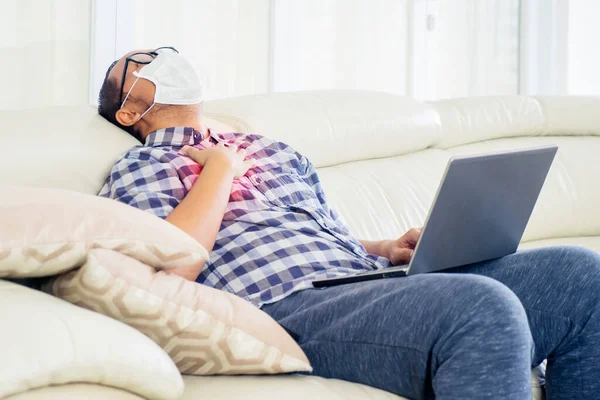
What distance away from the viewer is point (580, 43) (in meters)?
4.56

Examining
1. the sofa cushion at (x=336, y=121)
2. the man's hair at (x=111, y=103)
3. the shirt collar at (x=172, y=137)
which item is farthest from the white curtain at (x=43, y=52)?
the shirt collar at (x=172, y=137)

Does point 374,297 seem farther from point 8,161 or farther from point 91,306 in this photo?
point 8,161

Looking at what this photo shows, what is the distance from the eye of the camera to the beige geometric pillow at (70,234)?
100 centimetres

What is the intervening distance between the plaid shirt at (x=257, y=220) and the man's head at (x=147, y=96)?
0.08 m

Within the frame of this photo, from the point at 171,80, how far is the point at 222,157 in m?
0.33

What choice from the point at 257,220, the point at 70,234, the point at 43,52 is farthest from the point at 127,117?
the point at 43,52

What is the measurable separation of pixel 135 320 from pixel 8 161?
2.13 ft

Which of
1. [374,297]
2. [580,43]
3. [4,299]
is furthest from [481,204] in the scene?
[580,43]

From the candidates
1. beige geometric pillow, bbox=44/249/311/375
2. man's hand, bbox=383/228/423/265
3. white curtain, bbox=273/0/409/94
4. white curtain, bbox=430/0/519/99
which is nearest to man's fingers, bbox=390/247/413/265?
man's hand, bbox=383/228/423/265

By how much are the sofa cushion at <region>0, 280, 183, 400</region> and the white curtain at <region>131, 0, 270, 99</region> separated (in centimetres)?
212

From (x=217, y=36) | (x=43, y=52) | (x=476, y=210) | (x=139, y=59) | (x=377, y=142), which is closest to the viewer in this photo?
(x=476, y=210)

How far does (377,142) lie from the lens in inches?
92.3

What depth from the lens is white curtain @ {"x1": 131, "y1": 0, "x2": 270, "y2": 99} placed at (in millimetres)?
3033

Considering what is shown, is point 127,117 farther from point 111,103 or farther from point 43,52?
point 43,52
